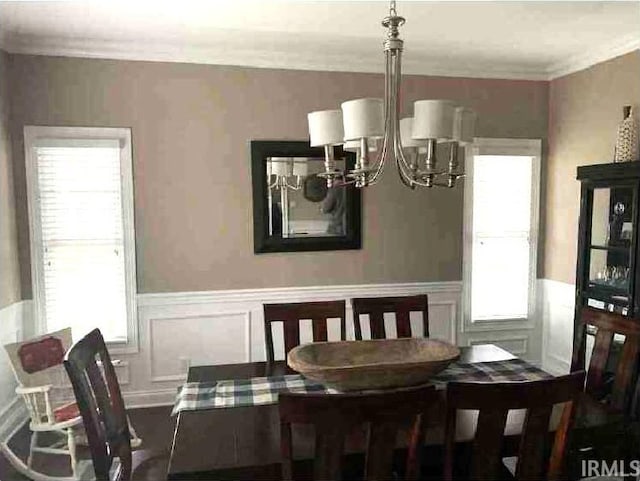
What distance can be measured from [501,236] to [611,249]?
1034 mm

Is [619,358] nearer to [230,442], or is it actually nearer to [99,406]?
[230,442]

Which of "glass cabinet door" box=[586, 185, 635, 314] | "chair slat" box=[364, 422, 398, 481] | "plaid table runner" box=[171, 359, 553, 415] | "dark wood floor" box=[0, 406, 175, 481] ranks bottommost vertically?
"dark wood floor" box=[0, 406, 175, 481]

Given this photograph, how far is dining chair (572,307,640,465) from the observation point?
1835 mm

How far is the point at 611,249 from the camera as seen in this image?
3.12 m

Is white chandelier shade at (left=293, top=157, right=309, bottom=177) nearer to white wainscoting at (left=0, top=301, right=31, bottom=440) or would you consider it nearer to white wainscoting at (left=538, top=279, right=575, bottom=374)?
white wainscoting at (left=0, top=301, right=31, bottom=440)

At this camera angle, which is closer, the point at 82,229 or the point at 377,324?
the point at 377,324

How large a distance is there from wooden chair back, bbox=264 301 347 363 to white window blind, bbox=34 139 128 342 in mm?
1451

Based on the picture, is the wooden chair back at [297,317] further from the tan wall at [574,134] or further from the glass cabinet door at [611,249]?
the tan wall at [574,134]

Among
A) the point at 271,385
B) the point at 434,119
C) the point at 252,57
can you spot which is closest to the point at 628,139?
the point at 434,119

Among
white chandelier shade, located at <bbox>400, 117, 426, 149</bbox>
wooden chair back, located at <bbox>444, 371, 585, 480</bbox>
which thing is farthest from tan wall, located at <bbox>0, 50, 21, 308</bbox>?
wooden chair back, located at <bbox>444, 371, 585, 480</bbox>

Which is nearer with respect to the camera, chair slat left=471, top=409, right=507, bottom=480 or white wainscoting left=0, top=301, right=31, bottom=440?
chair slat left=471, top=409, right=507, bottom=480

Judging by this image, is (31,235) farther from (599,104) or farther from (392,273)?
(599,104)

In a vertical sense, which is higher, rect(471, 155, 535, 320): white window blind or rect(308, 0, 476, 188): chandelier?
rect(308, 0, 476, 188): chandelier

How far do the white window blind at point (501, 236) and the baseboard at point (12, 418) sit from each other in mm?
3545
